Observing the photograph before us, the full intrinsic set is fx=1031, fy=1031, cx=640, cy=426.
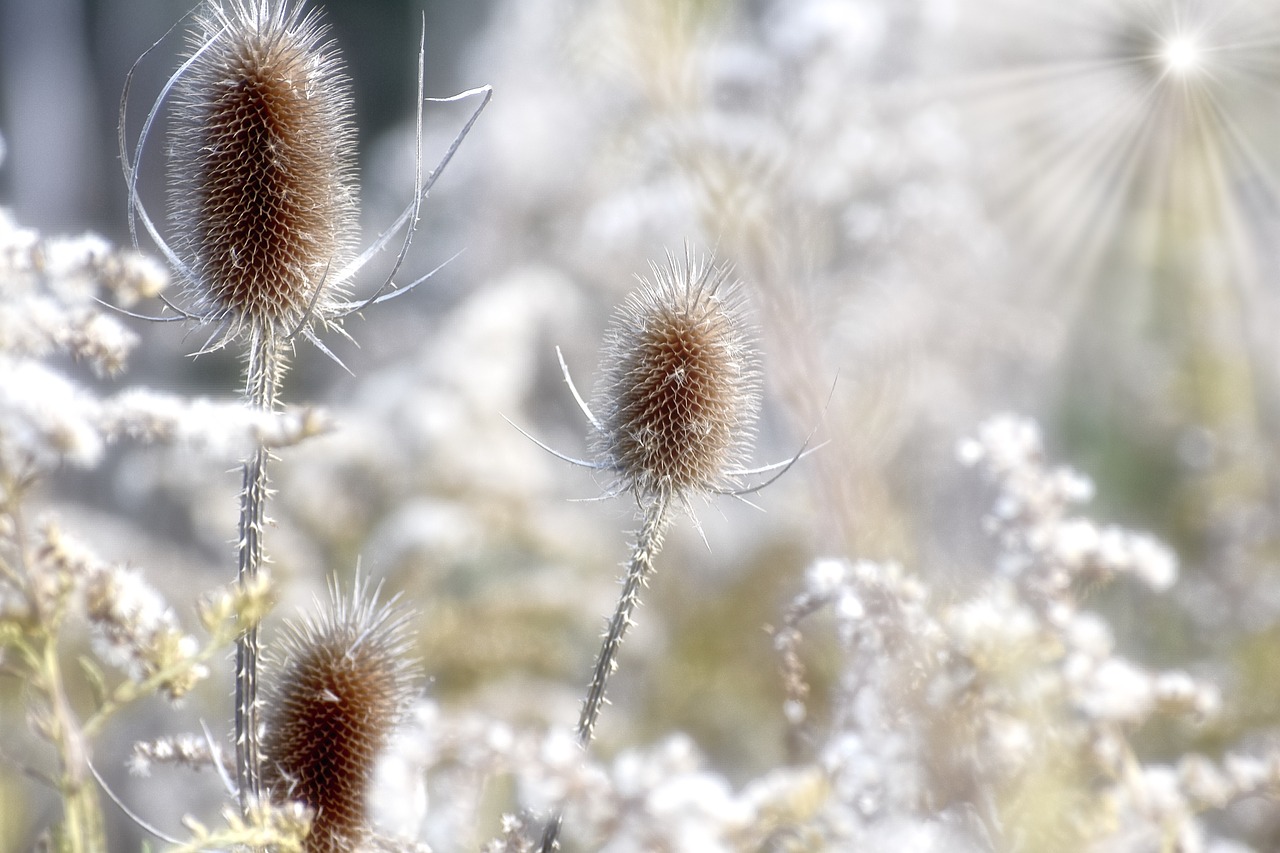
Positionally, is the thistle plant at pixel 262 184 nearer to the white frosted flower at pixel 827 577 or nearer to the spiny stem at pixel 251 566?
the spiny stem at pixel 251 566

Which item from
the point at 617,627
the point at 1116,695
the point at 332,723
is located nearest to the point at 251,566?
the point at 332,723

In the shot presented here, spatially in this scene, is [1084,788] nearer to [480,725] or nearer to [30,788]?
[480,725]

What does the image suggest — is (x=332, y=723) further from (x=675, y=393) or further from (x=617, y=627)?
(x=675, y=393)

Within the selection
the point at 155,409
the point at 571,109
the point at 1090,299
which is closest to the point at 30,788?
the point at 155,409

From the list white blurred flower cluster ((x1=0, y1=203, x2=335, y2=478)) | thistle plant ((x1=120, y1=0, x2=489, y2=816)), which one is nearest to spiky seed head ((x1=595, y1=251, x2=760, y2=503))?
thistle plant ((x1=120, y1=0, x2=489, y2=816))

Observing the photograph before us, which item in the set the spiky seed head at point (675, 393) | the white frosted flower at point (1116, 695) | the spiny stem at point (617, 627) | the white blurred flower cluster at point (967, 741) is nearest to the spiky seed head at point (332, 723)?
the white blurred flower cluster at point (967, 741)
